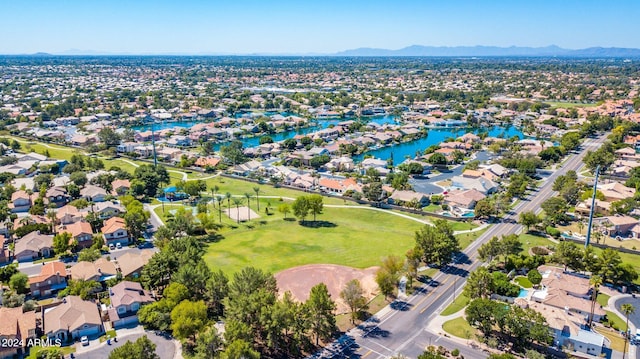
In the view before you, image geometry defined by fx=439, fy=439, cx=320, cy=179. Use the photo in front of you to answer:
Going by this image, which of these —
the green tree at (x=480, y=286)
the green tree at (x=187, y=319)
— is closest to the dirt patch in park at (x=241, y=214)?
the green tree at (x=187, y=319)

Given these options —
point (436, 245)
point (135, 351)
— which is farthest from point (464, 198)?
point (135, 351)

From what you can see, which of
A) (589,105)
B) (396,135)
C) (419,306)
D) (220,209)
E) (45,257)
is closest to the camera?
(419,306)

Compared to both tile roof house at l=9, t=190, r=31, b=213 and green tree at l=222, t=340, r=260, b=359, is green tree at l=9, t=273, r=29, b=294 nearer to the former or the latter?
green tree at l=222, t=340, r=260, b=359

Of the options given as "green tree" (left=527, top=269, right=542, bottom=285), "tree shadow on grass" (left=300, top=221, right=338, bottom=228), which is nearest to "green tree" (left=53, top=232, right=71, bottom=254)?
"tree shadow on grass" (left=300, top=221, right=338, bottom=228)

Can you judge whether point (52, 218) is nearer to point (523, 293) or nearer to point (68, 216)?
point (68, 216)

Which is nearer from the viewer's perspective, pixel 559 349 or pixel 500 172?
pixel 559 349

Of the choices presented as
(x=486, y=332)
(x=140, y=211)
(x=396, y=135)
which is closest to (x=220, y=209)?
(x=140, y=211)

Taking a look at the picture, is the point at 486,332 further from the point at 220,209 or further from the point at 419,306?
the point at 220,209
